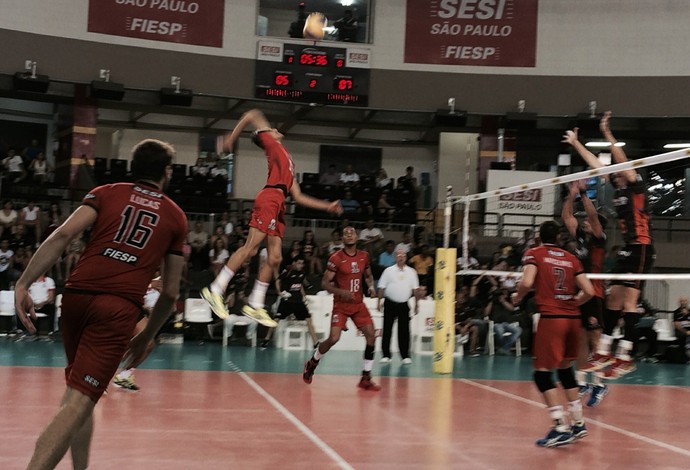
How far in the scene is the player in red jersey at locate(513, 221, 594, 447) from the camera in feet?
24.2

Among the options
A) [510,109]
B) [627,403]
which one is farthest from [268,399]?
[510,109]

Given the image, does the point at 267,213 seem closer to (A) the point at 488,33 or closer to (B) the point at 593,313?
(B) the point at 593,313

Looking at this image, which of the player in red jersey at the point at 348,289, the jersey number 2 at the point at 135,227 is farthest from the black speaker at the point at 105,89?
the jersey number 2 at the point at 135,227

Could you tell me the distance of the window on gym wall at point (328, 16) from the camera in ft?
79.9

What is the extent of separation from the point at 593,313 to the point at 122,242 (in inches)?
280

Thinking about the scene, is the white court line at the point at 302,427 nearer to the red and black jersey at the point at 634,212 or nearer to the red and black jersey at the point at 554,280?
the red and black jersey at the point at 554,280

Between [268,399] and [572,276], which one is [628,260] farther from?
[268,399]

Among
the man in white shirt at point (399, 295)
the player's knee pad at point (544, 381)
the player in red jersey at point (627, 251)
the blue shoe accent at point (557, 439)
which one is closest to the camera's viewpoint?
the blue shoe accent at point (557, 439)

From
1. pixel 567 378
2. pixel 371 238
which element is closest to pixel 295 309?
pixel 371 238

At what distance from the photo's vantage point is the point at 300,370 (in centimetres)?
1300

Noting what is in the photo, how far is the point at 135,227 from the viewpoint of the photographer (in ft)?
13.7

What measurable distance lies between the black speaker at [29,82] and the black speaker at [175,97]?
301cm

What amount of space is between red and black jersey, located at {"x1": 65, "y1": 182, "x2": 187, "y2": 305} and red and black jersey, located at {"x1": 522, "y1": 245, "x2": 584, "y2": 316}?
4164 millimetres

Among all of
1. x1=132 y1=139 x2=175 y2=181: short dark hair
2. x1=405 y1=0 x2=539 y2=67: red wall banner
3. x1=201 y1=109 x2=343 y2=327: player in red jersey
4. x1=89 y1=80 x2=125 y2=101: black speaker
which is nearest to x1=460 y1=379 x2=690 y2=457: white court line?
x1=201 y1=109 x2=343 y2=327: player in red jersey
